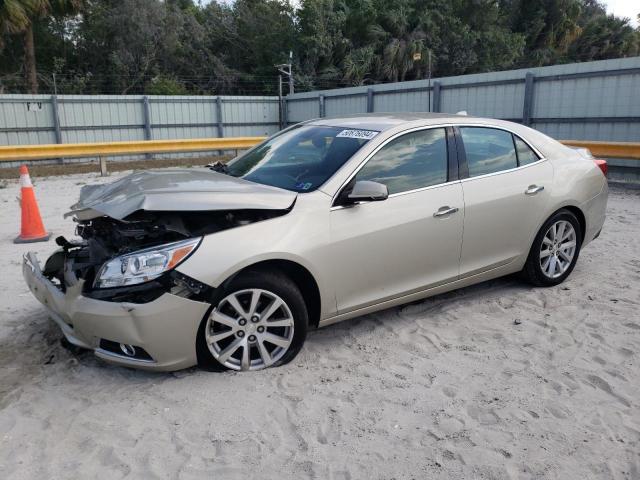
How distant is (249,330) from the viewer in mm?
3434

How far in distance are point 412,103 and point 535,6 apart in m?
25.1

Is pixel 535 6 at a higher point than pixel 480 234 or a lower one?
higher

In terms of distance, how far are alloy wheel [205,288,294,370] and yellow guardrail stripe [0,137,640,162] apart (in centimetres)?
958

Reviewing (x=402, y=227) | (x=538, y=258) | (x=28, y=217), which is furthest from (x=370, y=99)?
(x=402, y=227)

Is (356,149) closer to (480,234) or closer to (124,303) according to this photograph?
(480,234)

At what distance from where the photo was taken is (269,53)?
103 feet

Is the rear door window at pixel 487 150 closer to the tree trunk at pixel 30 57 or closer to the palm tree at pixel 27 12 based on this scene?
the palm tree at pixel 27 12

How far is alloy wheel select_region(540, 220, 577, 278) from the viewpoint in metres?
4.90

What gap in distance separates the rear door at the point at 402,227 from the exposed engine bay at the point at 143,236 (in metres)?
0.55

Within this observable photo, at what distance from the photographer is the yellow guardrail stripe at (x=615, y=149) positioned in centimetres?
1054

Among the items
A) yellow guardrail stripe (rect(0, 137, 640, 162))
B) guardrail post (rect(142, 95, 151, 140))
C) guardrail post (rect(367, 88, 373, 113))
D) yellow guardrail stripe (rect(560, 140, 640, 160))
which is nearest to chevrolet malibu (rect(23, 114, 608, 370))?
yellow guardrail stripe (rect(560, 140, 640, 160))

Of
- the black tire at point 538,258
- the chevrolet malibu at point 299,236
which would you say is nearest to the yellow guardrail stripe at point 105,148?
the chevrolet malibu at point 299,236

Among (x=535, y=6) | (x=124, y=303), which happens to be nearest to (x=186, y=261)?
(x=124, y=303)

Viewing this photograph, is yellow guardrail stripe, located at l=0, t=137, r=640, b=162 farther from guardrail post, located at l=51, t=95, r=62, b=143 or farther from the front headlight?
the front headlight
